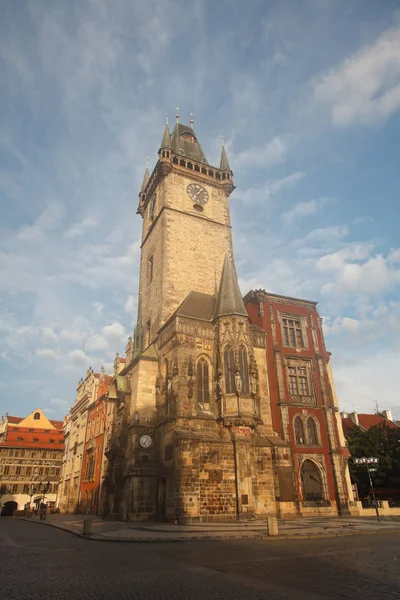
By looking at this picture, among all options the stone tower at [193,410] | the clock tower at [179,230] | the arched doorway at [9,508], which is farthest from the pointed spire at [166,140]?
the arched doorway at [9,508]

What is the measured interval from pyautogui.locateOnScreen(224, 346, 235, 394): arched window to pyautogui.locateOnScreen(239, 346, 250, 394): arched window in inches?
20.9

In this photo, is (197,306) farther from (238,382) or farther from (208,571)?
(208,571)

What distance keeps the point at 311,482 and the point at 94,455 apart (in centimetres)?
2293

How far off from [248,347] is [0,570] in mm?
19681

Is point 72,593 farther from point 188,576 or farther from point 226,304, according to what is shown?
point 226,304

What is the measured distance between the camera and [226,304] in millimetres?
28766

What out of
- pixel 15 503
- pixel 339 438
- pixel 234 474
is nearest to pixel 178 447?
pixel 234 474

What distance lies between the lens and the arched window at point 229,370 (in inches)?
1013

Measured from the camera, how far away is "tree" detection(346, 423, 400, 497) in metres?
34.8

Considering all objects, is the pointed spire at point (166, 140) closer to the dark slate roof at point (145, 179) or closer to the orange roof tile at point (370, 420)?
the dark slate roof at point (145, 179)

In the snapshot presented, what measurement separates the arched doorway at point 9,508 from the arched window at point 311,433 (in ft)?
162

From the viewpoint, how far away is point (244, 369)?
26.3 m

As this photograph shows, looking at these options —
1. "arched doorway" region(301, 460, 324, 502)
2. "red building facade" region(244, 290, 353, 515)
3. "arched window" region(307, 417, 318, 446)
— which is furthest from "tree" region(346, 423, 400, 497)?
"arched window" region(307, 417, 318, 446)

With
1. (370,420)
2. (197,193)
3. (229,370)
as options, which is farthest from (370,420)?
(197,193)
